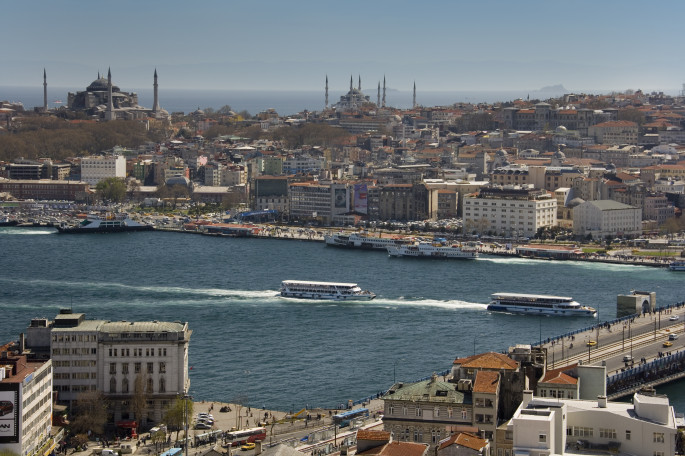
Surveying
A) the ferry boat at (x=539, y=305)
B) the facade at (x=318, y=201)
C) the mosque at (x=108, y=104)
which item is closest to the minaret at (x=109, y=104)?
the mosque at (x=108, y=104)

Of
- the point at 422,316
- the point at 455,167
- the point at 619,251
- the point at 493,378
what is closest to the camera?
the point at 493,378

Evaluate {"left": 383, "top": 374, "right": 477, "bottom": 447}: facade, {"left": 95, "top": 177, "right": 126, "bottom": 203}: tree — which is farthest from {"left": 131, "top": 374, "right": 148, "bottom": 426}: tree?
{"left": 95, "top": 177, "right": 126, "bottom": 203}: tree

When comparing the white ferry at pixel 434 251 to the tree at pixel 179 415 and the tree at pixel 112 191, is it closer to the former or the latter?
the tree at pixel 112 191

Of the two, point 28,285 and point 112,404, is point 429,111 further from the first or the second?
point 112,404

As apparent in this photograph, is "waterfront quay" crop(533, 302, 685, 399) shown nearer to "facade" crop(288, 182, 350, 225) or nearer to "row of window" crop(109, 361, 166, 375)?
"row of window" crop(109, 361, 166, 375)

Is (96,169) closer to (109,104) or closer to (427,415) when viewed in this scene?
(109,104)

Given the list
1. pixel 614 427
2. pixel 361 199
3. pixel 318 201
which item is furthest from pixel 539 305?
pixel 318 201

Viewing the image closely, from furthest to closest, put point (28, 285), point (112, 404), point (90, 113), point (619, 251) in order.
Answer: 1. point (90, 113)
2. point (619, 251)
3. point (28, 285)
4. point (112, 404)

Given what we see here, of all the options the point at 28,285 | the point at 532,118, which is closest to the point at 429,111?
the point at 532,118

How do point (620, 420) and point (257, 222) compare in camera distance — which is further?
point (257, 222)
